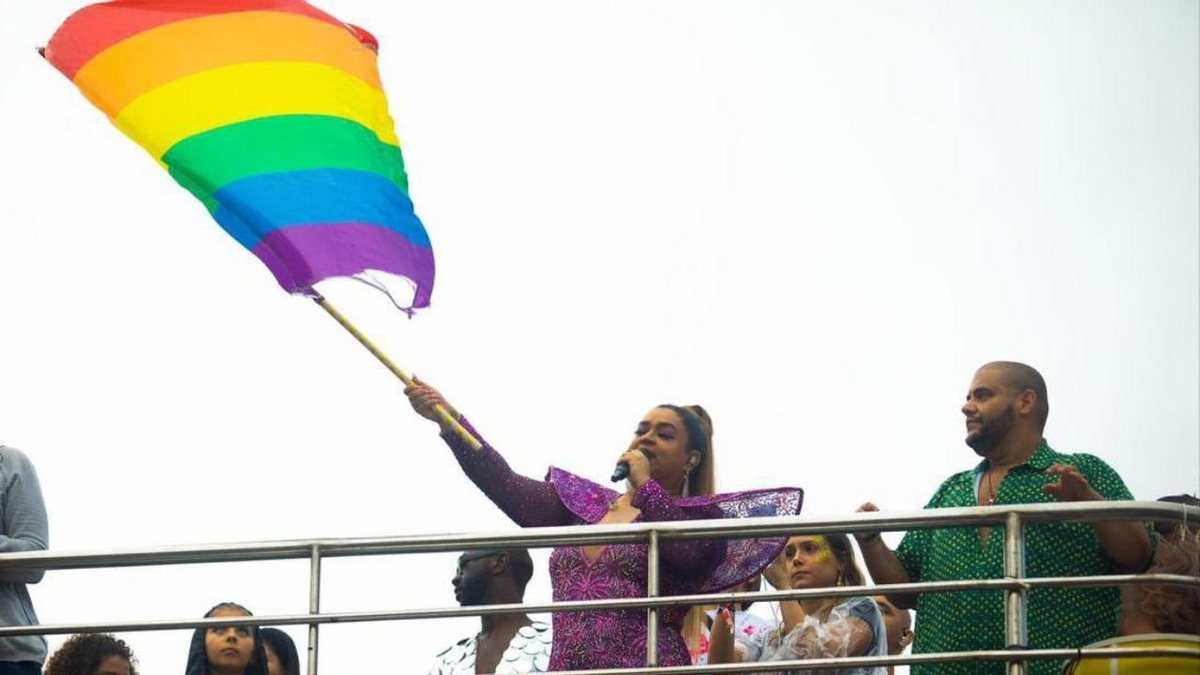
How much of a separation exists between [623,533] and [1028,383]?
6.18 ft

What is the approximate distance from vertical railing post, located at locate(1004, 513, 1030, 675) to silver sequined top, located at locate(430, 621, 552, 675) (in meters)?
2.14

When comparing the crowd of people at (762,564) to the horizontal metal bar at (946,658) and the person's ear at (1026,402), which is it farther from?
the horizontal metal bar at (946,658)

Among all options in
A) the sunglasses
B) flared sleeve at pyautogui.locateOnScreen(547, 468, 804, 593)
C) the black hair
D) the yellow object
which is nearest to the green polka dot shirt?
the yellow object

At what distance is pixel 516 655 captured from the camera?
979 cm

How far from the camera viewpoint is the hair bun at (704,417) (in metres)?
9.59

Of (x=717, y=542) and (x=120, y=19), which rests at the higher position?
(x=120, y=19)

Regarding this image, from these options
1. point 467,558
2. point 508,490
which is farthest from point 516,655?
point 508,490

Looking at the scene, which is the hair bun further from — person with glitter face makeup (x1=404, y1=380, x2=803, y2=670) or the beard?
the beard

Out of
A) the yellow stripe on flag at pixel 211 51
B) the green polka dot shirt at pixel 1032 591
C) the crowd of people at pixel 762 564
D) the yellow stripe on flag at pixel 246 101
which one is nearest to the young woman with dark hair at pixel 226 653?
the crowd of people at pixel 762 564

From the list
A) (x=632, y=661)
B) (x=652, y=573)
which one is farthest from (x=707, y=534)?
(x=632, y=661)

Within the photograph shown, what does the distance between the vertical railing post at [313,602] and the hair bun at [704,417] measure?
188cm

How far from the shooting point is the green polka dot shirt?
8.67m

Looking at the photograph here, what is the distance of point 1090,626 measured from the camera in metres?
8.69

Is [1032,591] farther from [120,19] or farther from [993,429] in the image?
[120,19]
